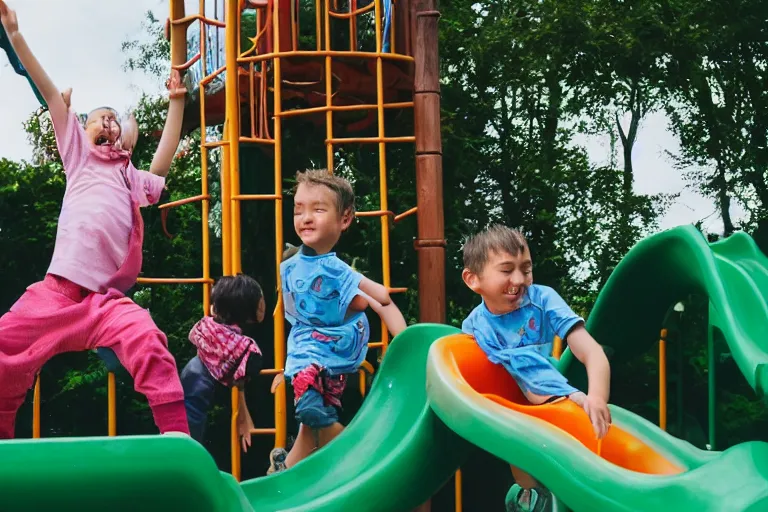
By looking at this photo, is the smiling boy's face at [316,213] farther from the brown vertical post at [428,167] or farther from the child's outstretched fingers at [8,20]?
the child's outstretched fingers at [8,20]

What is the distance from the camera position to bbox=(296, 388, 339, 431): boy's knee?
327 centimetres

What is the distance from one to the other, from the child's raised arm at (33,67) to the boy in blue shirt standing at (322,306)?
0.84m

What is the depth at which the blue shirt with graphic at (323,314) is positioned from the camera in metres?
3.25

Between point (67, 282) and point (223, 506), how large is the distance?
4.62 feet

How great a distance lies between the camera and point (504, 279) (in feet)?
8.70

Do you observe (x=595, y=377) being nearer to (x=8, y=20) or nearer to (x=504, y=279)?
(x=504, y=279)

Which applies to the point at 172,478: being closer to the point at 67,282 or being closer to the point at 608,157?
the point at 67,282

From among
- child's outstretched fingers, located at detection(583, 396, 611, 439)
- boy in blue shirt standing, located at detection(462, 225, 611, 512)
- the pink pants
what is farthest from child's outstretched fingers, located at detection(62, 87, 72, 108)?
child's outstretched fingers, located at detection(583, 396, 611, 439)

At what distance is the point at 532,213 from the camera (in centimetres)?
803

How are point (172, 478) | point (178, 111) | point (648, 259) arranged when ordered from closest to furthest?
point (172, 478)
point (648, 259)
point (178, 111)

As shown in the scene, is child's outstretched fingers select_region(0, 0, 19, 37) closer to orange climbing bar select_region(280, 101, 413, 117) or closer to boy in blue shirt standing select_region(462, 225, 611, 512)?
orange climbing bar select_region(280, 101, 413, 117)

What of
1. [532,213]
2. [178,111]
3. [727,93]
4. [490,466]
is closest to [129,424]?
[490,466]

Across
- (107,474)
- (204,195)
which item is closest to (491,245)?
(107,474)

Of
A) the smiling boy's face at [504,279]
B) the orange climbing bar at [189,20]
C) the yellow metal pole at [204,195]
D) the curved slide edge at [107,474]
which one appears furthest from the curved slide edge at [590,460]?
the orange climbing bar at [189,20]
